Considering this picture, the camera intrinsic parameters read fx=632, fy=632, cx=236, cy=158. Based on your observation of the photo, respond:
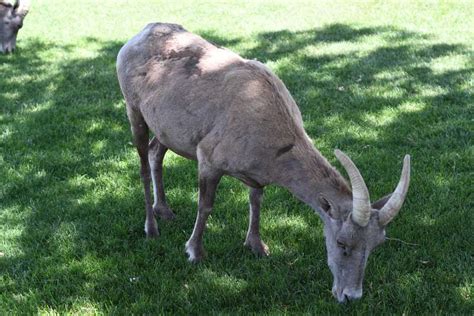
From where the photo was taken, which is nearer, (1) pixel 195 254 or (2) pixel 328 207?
(2) pixel 328 207

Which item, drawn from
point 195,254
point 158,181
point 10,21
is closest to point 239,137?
point 195,254

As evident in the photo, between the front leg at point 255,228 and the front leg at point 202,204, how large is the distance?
44 centimetres

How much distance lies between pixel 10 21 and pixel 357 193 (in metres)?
10.7

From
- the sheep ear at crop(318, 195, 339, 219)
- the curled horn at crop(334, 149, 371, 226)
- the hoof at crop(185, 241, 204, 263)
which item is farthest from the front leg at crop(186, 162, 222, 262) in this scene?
the curled horn at crop(334, 149, 371, 226)

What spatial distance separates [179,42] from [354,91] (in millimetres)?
3841

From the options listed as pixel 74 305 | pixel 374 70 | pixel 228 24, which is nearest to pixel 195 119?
pixel 74 305

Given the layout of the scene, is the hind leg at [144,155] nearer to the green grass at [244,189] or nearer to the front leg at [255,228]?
the green grass at [244,189]

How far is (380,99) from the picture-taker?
854 centimetres

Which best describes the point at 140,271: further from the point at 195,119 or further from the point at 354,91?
the point at 354,91

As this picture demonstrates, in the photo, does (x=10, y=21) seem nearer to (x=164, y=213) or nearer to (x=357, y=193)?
(x=164, y=213)

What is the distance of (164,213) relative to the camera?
6109mm

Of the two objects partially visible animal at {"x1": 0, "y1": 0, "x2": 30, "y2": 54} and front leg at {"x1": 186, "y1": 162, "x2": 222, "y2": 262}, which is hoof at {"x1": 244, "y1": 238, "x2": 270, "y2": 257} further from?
partially visible animal at {"x1": 0, "y1": 0, "x2": 30, "y2": 54}

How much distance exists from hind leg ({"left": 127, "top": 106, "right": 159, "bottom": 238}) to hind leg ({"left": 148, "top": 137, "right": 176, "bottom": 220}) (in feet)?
0.47

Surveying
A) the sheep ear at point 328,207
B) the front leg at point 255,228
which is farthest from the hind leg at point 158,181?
the sheep ear at point 328,207
